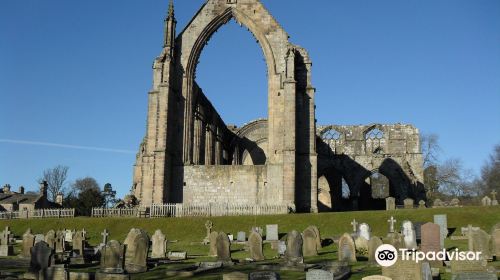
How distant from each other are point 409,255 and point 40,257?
9.73m

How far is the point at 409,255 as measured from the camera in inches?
467

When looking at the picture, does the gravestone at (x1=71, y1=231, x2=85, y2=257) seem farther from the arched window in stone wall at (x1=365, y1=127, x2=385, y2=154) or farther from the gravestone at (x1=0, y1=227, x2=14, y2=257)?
the arched window in stone wall at (x1=365, y1=127, x2=385, y2=154)

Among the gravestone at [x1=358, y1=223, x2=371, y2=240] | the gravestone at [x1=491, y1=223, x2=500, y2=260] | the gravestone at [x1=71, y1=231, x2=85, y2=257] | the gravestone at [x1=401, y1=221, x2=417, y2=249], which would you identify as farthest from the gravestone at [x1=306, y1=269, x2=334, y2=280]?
the gravestone at [x1=358, y1=223, x2=371, y2=240]

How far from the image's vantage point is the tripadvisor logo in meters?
11.6

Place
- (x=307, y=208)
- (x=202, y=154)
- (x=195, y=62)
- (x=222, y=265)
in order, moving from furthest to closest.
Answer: (x=202, y=154) < (x=195, y=62) < (x=307, y=208) < (x=222, y=265)

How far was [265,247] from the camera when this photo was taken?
23.2 metres

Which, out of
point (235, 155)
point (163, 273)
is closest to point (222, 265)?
point (163, 273)

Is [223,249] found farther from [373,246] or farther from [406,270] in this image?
[406,270]

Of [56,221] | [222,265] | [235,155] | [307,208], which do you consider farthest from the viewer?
[235,155]

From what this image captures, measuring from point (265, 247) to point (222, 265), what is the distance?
271 inches

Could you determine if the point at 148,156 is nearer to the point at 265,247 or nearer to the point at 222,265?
the point at 265,247

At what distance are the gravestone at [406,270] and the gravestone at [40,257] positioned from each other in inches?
357

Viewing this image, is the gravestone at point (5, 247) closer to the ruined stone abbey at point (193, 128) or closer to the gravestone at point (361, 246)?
the ruined stone abbey at point (193, 128)

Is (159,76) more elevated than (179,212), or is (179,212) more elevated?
(159,76)
